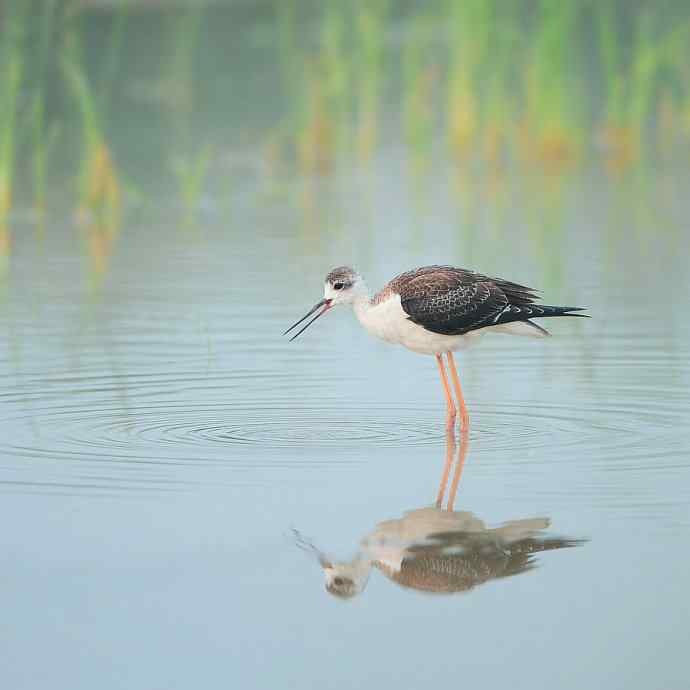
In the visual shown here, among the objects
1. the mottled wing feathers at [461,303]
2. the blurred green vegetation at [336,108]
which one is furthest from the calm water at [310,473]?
the blurred green vegetation at [336,108]

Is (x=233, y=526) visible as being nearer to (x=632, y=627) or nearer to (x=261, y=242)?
(x=632, y=627)

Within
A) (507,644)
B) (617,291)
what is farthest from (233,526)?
(617,291)

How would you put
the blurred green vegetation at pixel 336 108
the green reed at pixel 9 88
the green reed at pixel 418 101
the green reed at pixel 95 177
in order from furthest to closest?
the green reed at pixel 418 101 < the blurred green vegetation at pixel 336 108 < the green reed at pixel 95 177 < the green reed at pixel 9 88

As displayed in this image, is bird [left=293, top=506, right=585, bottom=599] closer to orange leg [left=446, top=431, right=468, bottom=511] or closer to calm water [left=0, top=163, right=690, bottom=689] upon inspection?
calm water [left=0, top=163, right=690, bottom=689]

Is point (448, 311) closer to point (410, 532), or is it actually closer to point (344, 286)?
point (344, 286)

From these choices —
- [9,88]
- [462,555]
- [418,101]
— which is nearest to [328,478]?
[462,555]

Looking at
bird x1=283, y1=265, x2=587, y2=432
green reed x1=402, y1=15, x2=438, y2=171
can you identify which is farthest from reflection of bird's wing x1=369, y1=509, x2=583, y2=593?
green reed x1=402, y1=15, x2=438, y2=171

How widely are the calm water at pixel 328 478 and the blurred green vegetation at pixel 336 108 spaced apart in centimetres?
215

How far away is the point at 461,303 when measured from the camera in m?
9.17

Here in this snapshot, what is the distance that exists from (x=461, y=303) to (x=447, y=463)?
158 centimetres

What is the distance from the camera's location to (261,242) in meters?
15.6

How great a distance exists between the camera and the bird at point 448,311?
30.0ft

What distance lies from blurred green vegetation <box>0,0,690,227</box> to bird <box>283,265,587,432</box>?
6.13 metres

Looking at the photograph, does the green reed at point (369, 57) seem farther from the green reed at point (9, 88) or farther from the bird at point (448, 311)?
the bird at point (448, 311)
